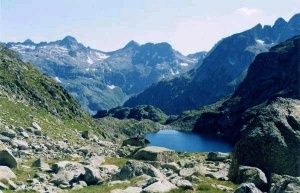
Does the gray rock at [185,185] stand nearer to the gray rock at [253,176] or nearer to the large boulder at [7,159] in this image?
the gray rock at [253,176]

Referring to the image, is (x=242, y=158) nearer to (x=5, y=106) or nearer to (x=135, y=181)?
(x=135, y=181)

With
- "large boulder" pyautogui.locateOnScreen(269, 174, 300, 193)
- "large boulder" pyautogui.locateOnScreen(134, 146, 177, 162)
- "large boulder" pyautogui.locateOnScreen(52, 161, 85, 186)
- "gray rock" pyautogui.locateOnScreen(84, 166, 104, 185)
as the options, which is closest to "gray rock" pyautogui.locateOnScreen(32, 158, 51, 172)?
"large boulder" pyautogui.locateOnScreen(52, 161, 85, 186)

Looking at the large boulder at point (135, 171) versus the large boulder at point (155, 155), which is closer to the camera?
the large boulder at point (135, 171)

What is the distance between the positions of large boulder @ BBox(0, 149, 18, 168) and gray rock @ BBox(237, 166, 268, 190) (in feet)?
56.2

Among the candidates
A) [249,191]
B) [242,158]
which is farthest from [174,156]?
[249,191]

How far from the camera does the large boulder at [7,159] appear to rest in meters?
38.4

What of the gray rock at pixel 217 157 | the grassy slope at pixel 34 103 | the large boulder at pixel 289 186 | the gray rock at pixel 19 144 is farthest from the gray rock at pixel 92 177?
the grassy slope at pixel 34 103

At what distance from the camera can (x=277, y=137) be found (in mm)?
35562

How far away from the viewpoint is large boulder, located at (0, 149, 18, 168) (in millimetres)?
38438

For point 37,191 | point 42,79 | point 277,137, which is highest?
point 42,79

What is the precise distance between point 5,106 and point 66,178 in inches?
2065

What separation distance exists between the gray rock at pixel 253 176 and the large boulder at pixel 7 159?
17131 millimetres

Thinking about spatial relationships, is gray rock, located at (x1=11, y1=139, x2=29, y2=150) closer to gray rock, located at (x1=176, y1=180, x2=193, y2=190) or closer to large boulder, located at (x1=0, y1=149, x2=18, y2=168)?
large boulder, located at (x1=0, y1=149, x2=18, y2=168)

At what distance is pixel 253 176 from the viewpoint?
31625 millimetres
